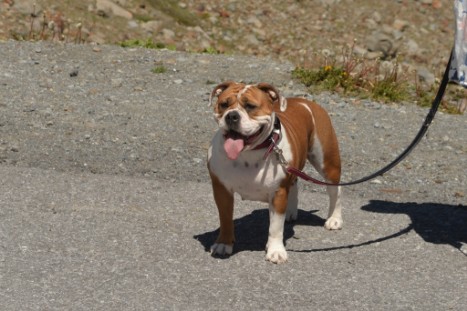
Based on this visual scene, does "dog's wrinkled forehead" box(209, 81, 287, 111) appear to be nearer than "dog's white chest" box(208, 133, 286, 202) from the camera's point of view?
Yes

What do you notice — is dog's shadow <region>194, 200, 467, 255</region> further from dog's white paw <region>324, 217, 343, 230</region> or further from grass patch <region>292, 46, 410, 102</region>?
grass patch <region>292, 46, 410, 102</region>

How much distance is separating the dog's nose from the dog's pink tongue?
15 centimetres

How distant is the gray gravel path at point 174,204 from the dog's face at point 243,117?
0.93m

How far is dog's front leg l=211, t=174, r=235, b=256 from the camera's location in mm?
6566

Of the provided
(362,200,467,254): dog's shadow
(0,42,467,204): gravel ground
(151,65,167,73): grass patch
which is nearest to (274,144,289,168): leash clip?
(362,200,467,254): dog's shadow

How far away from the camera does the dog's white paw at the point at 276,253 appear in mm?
6570

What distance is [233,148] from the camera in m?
6.09

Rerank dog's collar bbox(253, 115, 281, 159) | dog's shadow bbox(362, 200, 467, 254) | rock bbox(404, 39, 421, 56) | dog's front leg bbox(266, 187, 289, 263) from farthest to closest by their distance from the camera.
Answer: rock bbox(404, 39, 421, 56) < dog's shadow bbox(362, 200, 467, 254) < dog's front leg bbox(266, 187, 289, 263) < dog's collar bbox(253, 115, 281, 159)

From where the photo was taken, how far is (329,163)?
23.9 feet

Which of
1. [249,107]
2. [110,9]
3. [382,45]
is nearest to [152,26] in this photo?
[110,9]

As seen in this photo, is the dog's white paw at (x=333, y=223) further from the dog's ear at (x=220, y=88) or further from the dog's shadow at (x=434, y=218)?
the dog's ear at (x=220, y=88)

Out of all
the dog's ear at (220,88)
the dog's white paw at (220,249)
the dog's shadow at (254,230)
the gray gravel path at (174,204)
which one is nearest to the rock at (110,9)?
the gray gravel path at (174,204)

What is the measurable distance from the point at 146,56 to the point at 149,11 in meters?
3.97

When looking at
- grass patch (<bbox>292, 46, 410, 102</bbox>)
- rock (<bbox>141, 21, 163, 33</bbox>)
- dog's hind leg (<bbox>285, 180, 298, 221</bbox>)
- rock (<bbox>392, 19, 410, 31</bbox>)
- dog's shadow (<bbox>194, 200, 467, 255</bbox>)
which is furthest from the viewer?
rock (<bbox>392, 19, 410, 31</bbox>)
